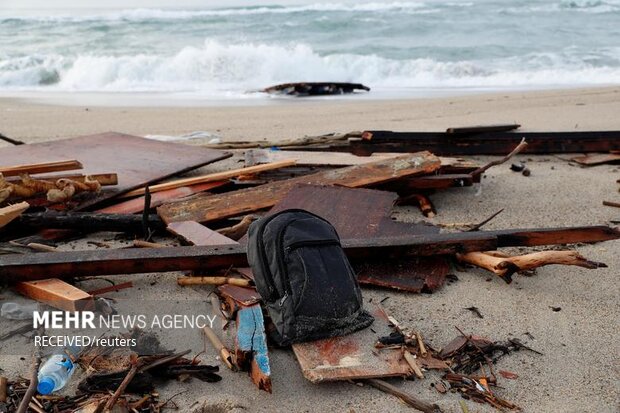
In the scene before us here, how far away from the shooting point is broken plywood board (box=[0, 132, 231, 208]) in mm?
4543

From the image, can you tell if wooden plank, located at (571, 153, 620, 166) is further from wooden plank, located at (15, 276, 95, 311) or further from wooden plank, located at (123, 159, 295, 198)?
wooden plank, located at (15, 276, 95, 311)

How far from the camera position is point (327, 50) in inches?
746

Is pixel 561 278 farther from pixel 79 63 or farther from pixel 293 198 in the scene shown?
pixel 79 63

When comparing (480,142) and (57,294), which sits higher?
(480,142)

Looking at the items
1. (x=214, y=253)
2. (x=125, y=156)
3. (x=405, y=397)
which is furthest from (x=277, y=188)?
(x=405, y=397)

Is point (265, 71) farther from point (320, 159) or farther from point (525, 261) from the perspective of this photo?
point (525, 261)

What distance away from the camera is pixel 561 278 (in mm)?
3404

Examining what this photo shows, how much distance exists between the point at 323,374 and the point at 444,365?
0.57 metres

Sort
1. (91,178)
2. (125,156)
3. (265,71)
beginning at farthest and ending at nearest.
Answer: (265,71), (125,156), (91,178)

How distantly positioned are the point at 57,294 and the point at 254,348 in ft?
3.52

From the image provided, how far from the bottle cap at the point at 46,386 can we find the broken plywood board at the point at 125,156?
198 cm

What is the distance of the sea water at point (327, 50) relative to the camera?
1466cm

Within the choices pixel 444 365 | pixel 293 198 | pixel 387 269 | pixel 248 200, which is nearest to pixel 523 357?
pixel 444 365

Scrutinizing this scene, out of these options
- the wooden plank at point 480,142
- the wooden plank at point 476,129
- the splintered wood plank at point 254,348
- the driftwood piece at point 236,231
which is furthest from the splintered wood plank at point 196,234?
the wooden plank at point 476,129
